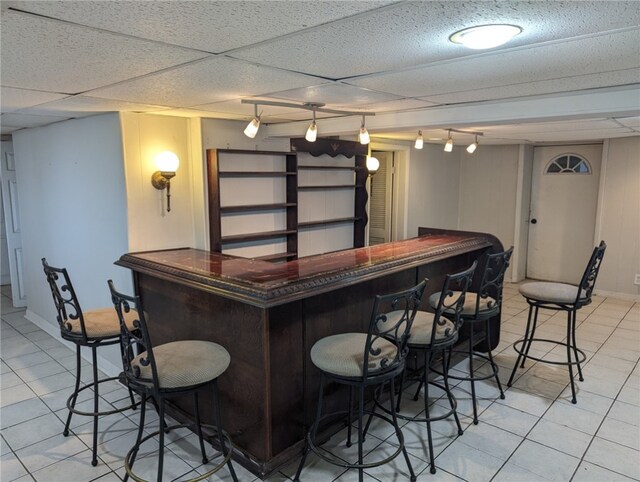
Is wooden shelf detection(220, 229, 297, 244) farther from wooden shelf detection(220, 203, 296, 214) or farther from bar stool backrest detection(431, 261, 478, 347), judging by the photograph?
bar stool backrest detection(431, 261, 478, 347)

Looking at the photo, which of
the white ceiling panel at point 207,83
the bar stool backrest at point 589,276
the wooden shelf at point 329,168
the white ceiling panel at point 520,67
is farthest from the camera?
the wooden shelf at point 329,168

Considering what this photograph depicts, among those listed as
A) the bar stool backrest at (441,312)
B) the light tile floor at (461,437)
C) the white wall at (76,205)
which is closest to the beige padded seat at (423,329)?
the bar stool backrest at (441,312)

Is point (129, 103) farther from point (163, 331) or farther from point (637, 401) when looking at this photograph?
point (637, 401)

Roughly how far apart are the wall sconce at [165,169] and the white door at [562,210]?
5428mm

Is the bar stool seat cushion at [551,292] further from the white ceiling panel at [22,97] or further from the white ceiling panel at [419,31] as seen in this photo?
the white ceiling panel at [22,97]

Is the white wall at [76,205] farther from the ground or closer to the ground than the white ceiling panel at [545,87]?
closer to the ground

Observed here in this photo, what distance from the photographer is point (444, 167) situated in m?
6.59

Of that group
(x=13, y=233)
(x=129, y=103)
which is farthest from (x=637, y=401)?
(x=13, y=233)

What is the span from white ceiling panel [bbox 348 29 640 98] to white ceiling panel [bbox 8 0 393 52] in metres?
0.77

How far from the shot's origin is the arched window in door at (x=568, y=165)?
616 centimetres

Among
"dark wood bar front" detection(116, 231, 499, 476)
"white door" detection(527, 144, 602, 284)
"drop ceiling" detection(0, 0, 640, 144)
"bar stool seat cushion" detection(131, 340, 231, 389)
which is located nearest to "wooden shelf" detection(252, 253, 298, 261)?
"dark wood bar front" detection(116, 231, 499, 476)

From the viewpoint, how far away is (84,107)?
115 inches

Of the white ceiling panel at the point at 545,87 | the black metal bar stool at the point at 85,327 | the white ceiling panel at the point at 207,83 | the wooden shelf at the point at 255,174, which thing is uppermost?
the white ceiling panel at the point at 545,87

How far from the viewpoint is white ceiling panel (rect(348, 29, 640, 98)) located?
1.59 meters
